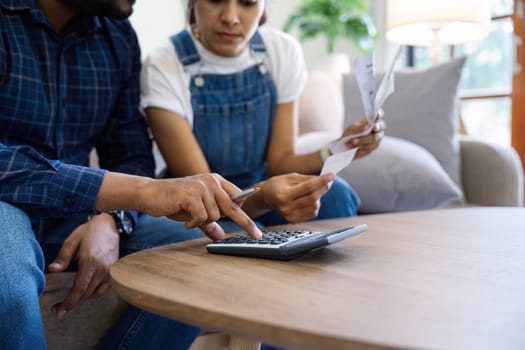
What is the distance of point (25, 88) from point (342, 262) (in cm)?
66

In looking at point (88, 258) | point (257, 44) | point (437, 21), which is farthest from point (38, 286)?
point (437, 21)

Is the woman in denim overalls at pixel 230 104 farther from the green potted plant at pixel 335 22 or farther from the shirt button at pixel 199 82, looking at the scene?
the green potted plant at pixel 335 22

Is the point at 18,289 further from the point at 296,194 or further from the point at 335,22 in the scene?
the point at 335,22

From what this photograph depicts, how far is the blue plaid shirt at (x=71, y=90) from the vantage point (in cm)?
102

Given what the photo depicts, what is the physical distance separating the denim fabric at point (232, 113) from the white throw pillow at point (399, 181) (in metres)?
0.48

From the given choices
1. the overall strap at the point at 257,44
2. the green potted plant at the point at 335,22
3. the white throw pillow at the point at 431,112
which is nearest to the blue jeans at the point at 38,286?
the overall strap at the point at 257,44

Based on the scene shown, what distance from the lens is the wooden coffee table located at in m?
0.44

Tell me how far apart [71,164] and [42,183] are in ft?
0.51

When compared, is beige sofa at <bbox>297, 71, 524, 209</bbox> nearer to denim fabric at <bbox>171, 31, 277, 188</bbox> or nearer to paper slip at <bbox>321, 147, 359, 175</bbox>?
denim fabric at <bbox>171, 31, 277, 188</bbox>

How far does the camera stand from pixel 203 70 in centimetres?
134

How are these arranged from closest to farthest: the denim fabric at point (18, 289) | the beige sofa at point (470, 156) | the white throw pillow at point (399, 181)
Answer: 1. the denim fabric at point (18, 289)
2. the white throw pillow at point (399, 181)
3. the beige sofa at point (470, 156)

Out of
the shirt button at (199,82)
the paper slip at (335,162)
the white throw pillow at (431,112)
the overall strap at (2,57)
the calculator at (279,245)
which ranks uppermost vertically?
the overall strap at (2,57)

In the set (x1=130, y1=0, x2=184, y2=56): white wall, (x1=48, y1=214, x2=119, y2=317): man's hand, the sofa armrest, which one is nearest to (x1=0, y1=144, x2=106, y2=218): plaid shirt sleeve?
(x1=48, y1=214, x2=119, y2=317): man's hand

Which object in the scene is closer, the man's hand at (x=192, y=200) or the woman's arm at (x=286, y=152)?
the man's hand at (x=192, y=200)
